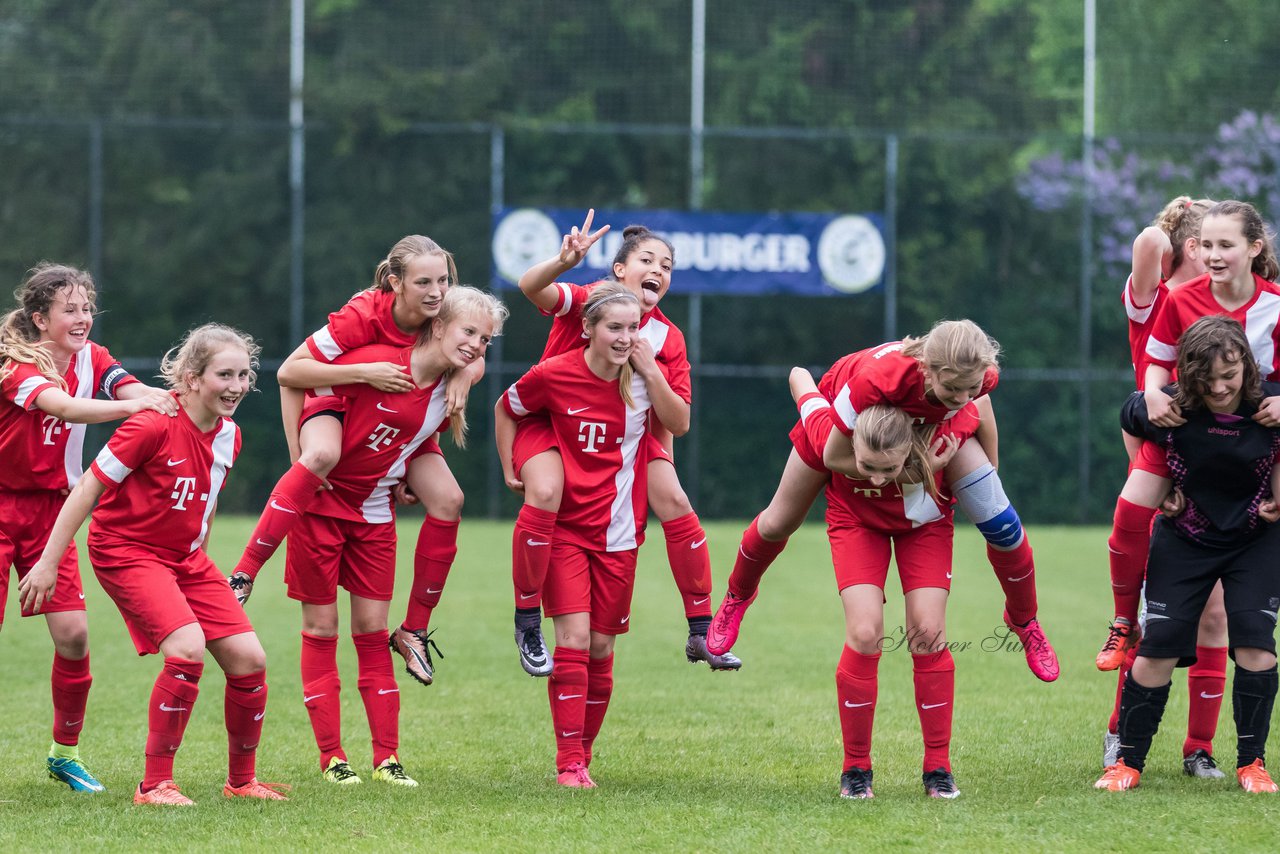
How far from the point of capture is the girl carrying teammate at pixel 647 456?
5.26 meters

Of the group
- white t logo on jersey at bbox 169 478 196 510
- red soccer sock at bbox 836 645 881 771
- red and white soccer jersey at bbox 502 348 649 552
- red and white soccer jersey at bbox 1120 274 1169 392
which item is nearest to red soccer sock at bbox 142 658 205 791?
white t logo on jersey at bbox 169 478 196 510

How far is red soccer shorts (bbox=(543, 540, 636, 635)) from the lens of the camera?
5316mm

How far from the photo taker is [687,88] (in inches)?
750

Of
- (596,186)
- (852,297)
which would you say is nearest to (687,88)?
(596,186)

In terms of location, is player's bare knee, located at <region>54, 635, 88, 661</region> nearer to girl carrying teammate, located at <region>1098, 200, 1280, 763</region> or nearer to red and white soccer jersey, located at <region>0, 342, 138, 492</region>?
red and white soccer jersey, located at <region>0, 342, 138, 492</region>

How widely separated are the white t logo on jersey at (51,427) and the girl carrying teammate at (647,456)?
153 centimetres

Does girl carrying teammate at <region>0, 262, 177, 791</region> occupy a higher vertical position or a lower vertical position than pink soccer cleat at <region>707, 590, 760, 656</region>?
higher

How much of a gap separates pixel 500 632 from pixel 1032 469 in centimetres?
979

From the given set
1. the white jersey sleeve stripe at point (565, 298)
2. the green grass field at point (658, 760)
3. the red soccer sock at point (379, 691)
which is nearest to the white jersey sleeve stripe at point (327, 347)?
the white jersey sleeve stripe at point (565, 298)

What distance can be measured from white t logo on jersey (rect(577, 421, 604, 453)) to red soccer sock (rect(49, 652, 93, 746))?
193 centimetres

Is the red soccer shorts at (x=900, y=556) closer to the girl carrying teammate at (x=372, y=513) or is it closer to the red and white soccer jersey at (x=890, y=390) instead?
the red and white soccer jersey at (x=890, y=390)

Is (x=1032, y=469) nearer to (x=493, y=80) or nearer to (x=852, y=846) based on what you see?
(x=493, y=80)

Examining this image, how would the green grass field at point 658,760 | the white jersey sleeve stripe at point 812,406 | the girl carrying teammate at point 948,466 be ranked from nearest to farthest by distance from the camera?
the green grass field at point 658,760 < the girl carrying teammate at point 948,466 < the white jersey sleeve stripe at point 812,406

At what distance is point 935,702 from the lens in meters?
4.95
